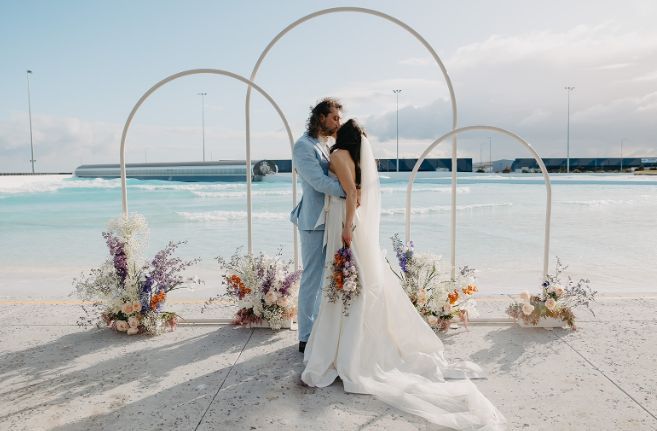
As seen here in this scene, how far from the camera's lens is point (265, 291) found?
4344mm

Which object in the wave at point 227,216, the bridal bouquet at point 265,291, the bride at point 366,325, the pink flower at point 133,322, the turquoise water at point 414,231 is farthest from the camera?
the wave at point 227,216

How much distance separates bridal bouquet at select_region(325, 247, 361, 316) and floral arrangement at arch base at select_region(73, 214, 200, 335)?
140 centimetres

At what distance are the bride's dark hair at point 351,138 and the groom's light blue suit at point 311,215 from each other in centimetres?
21

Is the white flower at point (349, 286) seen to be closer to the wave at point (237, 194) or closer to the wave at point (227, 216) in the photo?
the wave at point (227, 216)

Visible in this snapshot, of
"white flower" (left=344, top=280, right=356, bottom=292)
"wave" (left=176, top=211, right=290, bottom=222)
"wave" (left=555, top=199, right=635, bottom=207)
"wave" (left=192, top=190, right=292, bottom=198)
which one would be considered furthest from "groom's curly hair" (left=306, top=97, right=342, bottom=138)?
"wave" (left=192, top=190, right=292, bottom=198)

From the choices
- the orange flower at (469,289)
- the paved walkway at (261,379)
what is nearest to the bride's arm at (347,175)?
the paved walkway at (261,379)

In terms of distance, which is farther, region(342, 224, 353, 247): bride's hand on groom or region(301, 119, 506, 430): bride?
region(342, 224, 353, 247): bride's hand on groom

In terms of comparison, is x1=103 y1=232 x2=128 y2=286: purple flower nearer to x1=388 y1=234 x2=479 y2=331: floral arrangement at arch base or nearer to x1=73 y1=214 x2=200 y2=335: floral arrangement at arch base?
x1=73 y1=214 x2=200 y2=335: floral arrangement at arch base

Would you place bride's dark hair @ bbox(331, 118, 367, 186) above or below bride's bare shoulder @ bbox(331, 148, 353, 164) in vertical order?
above

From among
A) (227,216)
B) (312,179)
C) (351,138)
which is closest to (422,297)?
(312,179)

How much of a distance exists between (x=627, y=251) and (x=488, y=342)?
759 cm

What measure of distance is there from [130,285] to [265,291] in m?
1.09

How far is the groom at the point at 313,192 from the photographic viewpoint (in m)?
3.55

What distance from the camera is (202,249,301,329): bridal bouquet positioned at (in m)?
4.33
